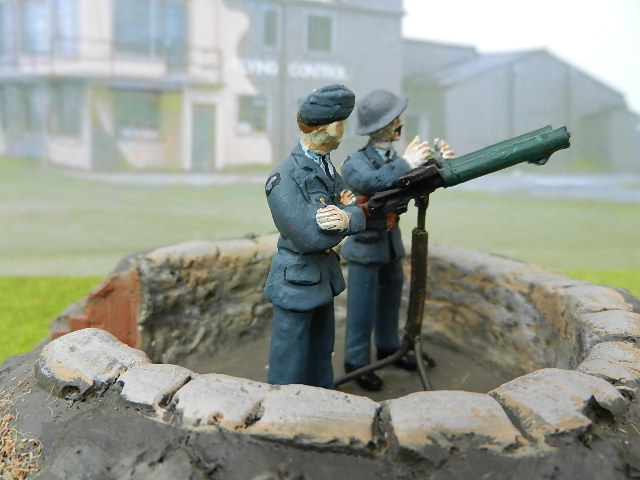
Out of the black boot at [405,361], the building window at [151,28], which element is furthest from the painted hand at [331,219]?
the building window at [151,28]

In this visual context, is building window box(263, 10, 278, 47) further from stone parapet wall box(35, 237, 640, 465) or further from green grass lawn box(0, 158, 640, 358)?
stone parapet wall box(35, 237, 640, 465)

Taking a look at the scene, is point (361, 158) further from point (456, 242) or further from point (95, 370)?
point (456, 242)

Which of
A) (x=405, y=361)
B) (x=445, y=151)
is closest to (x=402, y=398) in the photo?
(x=445, y=151)

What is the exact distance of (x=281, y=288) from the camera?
86.9 inches

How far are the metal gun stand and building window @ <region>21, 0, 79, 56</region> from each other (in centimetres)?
353

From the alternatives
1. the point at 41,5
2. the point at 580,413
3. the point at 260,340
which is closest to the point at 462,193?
the point at 260,340

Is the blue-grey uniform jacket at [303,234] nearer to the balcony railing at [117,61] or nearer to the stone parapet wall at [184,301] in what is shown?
the stone parapet wall at [184,301]

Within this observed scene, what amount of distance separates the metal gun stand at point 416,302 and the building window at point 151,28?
10.3 feet

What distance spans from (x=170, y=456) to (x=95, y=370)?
1.39 feet

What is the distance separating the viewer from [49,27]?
16.6ft

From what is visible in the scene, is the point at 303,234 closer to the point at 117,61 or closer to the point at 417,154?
the point at 417,154

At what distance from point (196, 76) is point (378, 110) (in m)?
2.73

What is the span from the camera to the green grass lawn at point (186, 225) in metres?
5.32

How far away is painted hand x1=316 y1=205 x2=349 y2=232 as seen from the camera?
206cm
